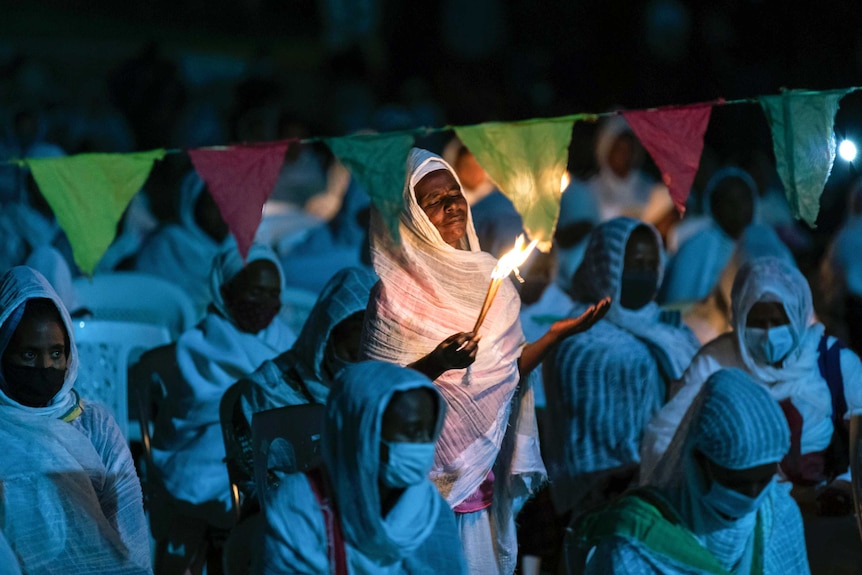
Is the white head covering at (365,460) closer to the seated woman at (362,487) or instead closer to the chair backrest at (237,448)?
the seated woman at (362,487)

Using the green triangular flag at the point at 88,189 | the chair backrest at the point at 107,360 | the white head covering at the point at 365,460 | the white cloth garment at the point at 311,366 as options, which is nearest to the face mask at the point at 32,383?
the white cloth garment at the point at 311,366

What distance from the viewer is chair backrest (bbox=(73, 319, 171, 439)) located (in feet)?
21.4

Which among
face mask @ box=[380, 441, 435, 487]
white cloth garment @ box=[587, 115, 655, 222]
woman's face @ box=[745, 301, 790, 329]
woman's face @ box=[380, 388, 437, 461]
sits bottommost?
face mask @ box=[380, 441, 435, 487]

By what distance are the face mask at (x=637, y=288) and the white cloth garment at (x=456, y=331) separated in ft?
6.47

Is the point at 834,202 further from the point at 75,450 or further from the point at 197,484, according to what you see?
the point at 75,450

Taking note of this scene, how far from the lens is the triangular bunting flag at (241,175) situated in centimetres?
661

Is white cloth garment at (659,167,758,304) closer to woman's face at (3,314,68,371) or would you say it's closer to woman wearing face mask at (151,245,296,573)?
woman wearing face mask at (151,245,296,573)

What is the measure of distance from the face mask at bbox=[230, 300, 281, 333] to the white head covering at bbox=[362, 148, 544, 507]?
2.01 meters


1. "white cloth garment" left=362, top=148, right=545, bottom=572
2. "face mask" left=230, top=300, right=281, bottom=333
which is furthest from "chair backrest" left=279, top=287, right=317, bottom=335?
"white cloth garment" left=362, top=148, right=545, bottom=572

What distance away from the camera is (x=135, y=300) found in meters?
7.88

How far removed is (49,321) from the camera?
4578mm

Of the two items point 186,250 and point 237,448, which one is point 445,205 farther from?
point 186,250

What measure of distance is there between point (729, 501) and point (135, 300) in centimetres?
458

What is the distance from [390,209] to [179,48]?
25.2 feet
